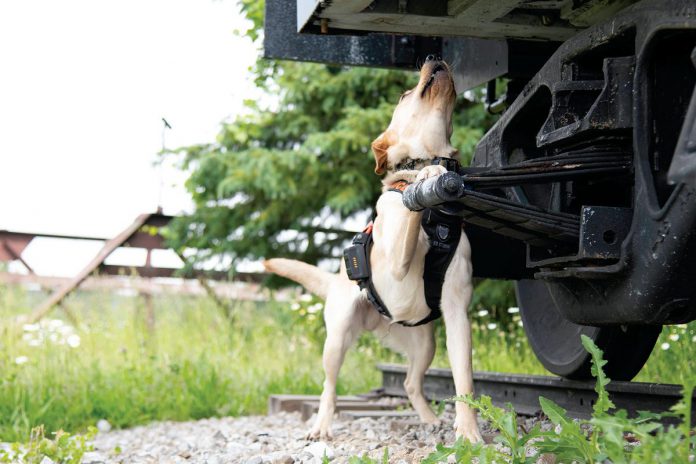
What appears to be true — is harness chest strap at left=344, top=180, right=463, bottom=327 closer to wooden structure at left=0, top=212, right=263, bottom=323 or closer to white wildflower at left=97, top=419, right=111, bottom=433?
white wildflower at left=97, top=419, right=111, bottom=433

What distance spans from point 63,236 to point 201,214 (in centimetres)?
312

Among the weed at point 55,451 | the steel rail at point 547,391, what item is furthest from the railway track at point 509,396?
the weed at point 55,451

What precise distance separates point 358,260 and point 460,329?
22.7 inches

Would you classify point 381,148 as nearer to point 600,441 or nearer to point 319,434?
point 319,434

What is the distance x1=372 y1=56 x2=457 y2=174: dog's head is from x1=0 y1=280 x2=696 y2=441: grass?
2.05 m

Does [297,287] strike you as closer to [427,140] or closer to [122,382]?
[122,382]

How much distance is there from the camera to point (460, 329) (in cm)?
348

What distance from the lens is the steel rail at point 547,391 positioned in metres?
3.56

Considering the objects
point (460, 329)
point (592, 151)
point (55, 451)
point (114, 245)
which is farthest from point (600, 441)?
point (114, 245)

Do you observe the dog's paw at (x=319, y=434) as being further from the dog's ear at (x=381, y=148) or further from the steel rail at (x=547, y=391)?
the dog's ear at (x=381, y=148)

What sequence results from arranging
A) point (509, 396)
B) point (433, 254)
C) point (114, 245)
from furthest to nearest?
point (114, 245) → point (509, 396) → point (433, 254)

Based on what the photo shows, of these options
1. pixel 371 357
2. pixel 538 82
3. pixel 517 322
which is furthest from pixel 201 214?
pixel 538 82

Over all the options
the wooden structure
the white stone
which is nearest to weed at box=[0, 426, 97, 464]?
the white stone

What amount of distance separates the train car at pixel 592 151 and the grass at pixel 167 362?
213 centimetres
